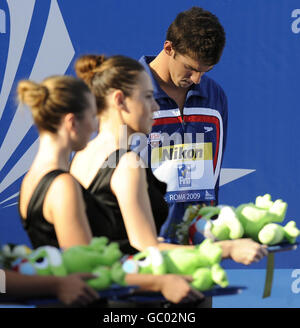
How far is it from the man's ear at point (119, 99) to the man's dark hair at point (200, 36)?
75cm

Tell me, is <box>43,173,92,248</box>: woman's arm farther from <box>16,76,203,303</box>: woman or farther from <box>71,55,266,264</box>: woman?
<box>71,55,266,264</box>: woman

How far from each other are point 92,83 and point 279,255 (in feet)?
11.3

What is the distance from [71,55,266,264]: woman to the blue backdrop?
2736mm

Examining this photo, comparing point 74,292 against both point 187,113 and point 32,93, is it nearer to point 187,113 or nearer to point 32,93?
point 32,93

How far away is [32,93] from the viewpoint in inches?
70.9

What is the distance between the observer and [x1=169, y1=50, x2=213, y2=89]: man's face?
8.96ft

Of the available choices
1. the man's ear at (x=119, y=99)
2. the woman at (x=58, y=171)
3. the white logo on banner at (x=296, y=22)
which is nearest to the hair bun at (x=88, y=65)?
the man's ear at (x=119, y=99)

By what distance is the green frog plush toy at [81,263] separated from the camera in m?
1.54

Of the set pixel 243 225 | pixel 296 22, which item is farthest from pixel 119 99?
pixel 296 22

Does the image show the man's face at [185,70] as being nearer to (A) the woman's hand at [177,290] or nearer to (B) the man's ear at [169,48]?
(B) the man's ear at [169,48]

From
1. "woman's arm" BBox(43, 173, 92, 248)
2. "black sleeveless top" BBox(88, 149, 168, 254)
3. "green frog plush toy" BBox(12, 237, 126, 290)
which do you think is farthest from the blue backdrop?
"green frog plush toy" BBox(12, 237, 126, 290)

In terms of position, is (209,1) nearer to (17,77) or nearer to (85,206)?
(17,77)
